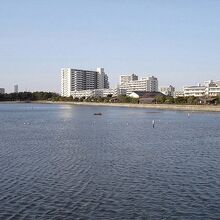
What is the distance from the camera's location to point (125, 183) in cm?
1101

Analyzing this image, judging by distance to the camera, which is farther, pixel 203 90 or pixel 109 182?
pixel 203 90

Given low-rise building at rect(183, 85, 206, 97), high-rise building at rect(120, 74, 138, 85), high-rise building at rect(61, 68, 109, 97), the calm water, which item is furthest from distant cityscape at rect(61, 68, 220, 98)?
the calm water

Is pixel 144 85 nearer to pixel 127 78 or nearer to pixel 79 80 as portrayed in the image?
pixel 79 80

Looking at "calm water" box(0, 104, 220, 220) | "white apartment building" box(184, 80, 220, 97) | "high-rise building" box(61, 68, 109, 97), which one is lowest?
"calm water" box(0, 104, 220, 220)

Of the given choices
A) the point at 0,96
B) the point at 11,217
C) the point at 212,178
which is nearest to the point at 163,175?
the point at 212,178

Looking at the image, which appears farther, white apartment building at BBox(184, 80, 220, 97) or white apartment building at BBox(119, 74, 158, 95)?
white apartment building at BBox(119, 74, 158, 95)

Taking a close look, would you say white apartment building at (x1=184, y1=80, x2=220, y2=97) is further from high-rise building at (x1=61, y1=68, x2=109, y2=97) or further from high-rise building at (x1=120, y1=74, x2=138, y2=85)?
high-rise building at (x1=120, y1=74, x2=138, y2=85)

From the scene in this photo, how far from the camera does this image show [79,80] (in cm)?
15125

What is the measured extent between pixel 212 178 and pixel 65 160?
5.73 m

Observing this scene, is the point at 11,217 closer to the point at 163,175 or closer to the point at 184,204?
the point at 184,204

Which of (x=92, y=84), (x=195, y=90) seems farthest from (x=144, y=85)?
(x=195, y=90)

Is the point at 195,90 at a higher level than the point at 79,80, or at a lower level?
lower

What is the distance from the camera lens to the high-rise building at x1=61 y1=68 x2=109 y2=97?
5886 inches

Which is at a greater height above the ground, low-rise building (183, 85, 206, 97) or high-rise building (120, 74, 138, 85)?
high-rise building (120, 74, 138, 85)
